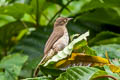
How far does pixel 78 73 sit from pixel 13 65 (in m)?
1.45

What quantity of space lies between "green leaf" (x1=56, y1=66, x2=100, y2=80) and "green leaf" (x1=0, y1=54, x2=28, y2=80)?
44.1 inches

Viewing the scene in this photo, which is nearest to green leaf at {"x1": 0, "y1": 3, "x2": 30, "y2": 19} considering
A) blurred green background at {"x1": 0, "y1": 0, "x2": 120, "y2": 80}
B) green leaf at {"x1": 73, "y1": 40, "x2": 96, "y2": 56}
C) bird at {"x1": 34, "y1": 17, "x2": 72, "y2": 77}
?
blurred green background at {"x1": 0, "y1": 0, "x2": 120, "y2": 80}

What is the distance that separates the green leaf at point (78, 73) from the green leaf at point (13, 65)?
3.67 feet

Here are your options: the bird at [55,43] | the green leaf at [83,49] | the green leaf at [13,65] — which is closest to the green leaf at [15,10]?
the green leaf at [13,65]

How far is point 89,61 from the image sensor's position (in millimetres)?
1722

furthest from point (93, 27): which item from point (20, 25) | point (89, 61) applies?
point (89, 61)

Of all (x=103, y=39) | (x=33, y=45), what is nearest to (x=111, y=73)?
(x=103, y=39)

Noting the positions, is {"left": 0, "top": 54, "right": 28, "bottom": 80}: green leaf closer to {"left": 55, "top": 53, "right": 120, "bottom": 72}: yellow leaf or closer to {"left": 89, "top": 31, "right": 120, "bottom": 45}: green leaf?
{"left": 89, "top": 31, "right": 120, "bottom": 45}: green leaf

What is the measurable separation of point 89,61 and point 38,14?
188 centimetres

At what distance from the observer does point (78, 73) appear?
161cm

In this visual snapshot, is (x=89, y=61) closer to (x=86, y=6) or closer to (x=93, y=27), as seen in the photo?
(x=86, y=6)

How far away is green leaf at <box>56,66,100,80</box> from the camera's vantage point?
1.59 meters

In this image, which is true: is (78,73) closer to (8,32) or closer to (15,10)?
(15,10)

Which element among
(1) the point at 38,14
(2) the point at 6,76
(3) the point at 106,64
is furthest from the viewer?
(1) the point at 38,14
